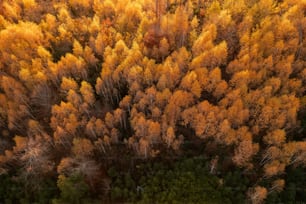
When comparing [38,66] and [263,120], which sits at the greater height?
[38,66]

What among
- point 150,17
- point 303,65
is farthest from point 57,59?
point 303,65

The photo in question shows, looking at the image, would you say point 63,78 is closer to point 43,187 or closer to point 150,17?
point 43,187

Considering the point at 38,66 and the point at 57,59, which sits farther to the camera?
the point at 57,59

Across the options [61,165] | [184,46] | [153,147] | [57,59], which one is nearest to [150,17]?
[184,46]

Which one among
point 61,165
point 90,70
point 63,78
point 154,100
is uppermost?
point 90,70

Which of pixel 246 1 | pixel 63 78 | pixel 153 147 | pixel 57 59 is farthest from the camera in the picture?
pixel 246 1

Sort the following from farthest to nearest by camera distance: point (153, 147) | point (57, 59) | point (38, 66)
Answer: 1. point (57, 59)
2. point (38, 66)
3. point (153, 147)
